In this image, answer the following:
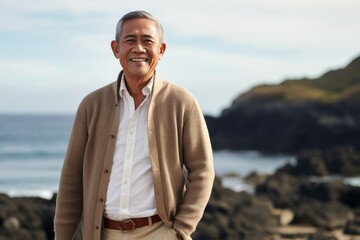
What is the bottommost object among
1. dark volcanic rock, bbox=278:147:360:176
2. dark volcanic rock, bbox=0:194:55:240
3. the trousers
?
dark volcanic rock, bbox=278:147:360:176

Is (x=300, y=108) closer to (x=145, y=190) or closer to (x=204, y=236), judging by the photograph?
(x=204, y=236)

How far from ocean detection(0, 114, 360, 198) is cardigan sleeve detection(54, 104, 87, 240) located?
22546mm

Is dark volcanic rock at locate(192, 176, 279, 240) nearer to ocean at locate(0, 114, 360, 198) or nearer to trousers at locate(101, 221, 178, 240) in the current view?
ocean at locate(0, 114, 360, 198)

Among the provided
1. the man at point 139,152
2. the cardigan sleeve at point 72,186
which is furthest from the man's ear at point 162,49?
the cardigan sleeve at point 72,186

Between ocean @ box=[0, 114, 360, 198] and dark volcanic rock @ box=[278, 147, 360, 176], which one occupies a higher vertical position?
dark volcanic rock @ box=[278, 147, 360, 176]

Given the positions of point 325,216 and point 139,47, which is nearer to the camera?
point 139,47

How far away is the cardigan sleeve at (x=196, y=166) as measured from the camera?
10.4ft

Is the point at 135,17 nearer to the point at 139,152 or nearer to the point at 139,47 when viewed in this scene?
the point at 139,47

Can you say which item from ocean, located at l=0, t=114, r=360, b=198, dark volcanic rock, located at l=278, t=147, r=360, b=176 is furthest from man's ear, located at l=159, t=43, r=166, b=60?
dark volcanic rock, located at l=278, t=147, r=360, b=176

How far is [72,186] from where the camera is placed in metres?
3.28

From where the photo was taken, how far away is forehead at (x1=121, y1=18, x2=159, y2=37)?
10.1 ft

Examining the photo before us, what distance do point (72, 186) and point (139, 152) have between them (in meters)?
0.36

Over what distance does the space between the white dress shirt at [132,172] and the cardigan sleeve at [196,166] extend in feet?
0.53

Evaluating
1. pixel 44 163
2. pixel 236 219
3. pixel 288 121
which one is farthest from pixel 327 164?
pixel 288 121
